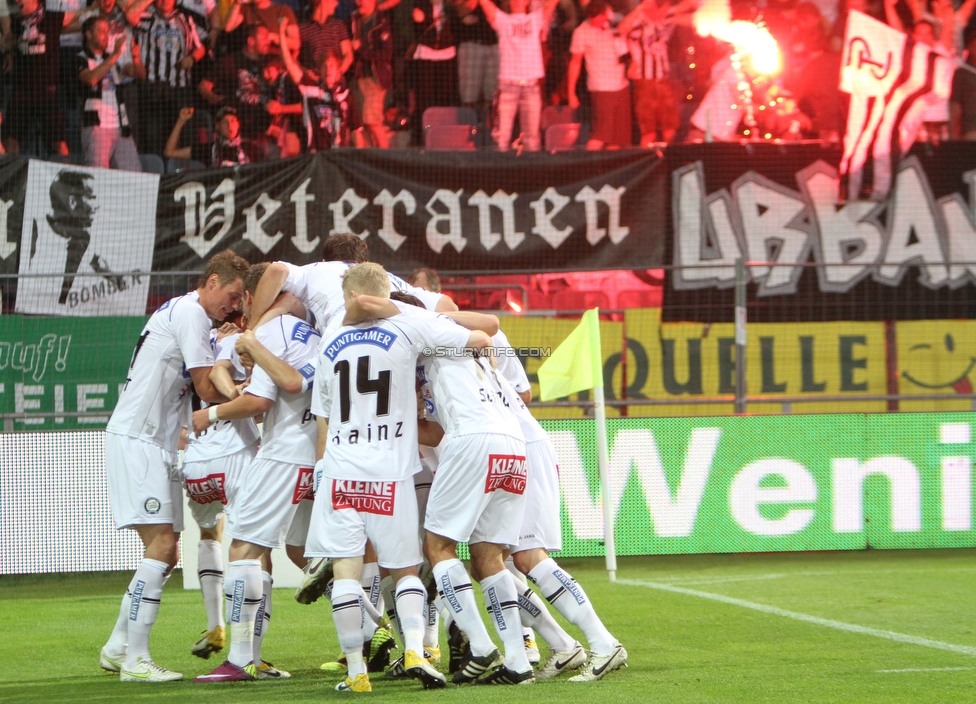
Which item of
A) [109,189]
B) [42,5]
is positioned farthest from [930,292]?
[42,5]

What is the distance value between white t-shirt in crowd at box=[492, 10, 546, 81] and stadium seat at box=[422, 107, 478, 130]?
55cm

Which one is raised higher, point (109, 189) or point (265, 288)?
point (109, 189)

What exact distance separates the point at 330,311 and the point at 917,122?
9968 millimetres

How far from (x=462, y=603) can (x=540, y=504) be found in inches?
32.8

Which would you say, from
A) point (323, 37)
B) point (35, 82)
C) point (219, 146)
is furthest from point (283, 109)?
point (35, 82)

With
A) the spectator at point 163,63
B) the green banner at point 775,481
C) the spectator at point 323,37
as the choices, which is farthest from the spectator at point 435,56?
the green banner at point 775,481

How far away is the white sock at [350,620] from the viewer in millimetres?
5246

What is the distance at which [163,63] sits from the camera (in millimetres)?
13344

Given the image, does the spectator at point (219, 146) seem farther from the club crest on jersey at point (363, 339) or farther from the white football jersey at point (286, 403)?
the club crest on jersey at point (363, 339)

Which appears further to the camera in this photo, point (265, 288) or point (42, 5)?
point (42, 5)

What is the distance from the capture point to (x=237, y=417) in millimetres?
5898

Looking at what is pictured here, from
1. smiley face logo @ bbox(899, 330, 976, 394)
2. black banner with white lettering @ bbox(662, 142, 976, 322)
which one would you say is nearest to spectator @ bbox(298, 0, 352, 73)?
black banner with white lettering @ bbox(662, 142, 976, 322)

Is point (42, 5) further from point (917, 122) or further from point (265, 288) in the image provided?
point (917, 122)

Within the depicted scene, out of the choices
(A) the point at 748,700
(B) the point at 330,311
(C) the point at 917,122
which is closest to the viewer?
(A) the point at 748,700
